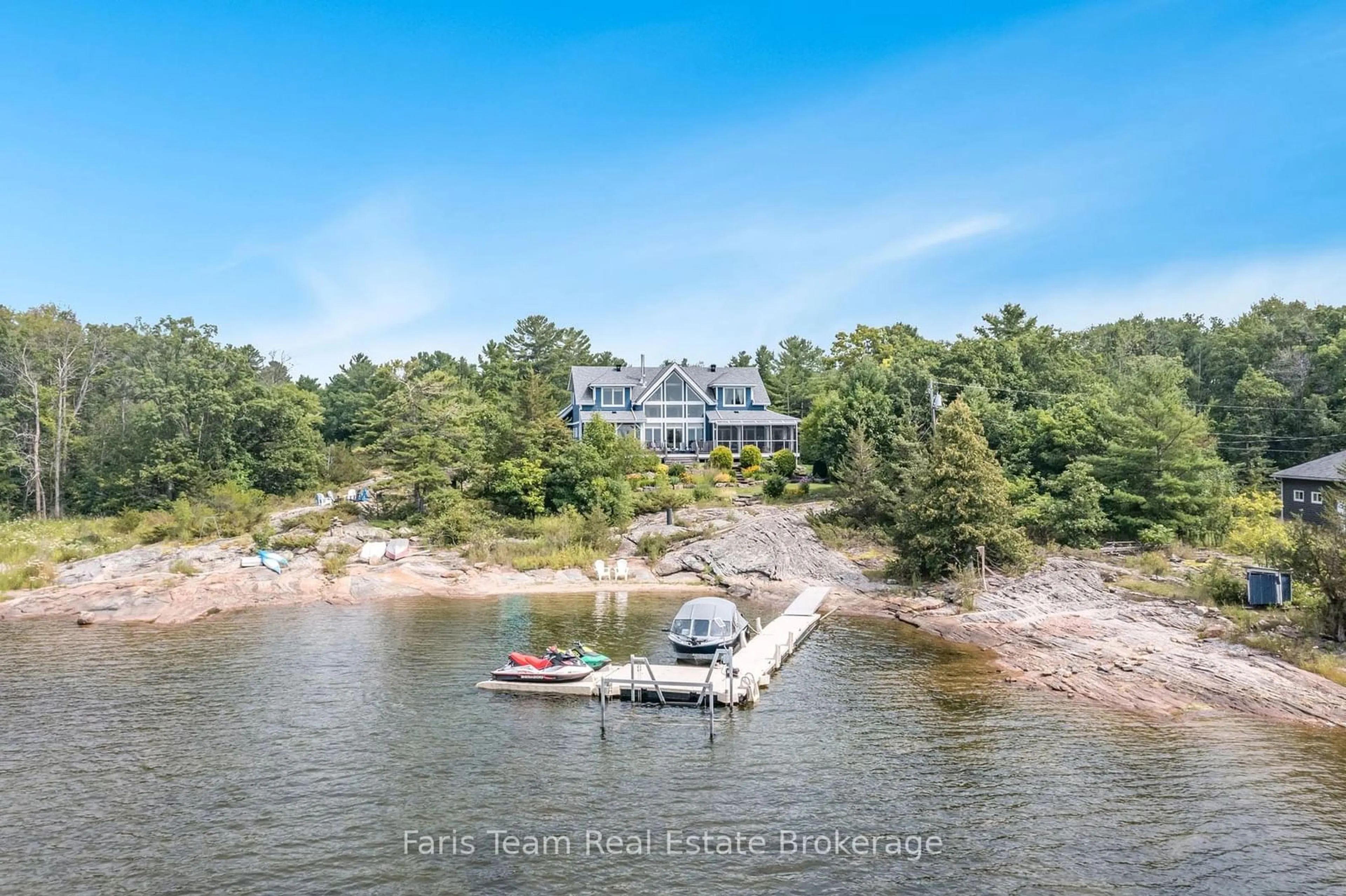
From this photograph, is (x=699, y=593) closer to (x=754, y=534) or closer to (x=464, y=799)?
(x=754, y=534)

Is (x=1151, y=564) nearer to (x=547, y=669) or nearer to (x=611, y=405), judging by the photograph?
(x=547, y=669)

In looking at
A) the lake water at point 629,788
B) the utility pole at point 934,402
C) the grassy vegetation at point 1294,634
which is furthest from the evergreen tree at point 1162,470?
the lake water at point 629,788

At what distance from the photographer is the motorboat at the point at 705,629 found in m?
29.7

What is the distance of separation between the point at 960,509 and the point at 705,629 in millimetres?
14850

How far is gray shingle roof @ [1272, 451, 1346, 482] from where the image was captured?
43.3 metres

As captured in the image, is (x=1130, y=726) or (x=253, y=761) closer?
(x=253, y=761)

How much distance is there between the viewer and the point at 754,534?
157ft

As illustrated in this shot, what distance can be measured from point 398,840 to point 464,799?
2012mm

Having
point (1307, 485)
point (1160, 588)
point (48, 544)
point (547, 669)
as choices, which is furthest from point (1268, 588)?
point (48, 544)

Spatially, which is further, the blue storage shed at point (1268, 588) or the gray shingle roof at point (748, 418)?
the gray shingle roof at point (748, 418)

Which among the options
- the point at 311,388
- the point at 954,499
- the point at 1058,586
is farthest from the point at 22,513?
the point at 1058,586

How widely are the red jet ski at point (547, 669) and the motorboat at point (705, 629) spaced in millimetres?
3999

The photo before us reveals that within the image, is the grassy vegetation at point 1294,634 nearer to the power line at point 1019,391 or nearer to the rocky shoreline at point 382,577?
the rocky shoreline at point 382,577

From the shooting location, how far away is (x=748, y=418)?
245 ft
